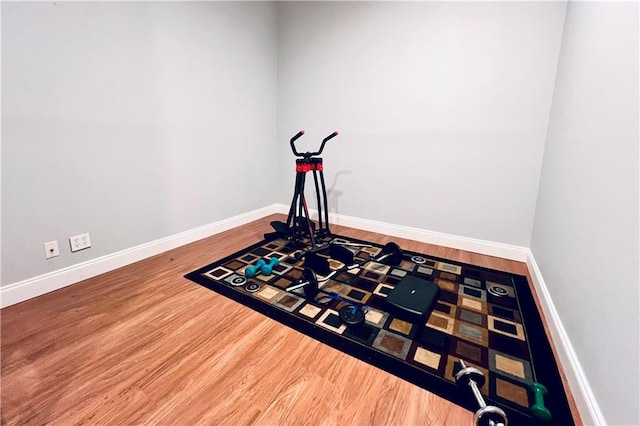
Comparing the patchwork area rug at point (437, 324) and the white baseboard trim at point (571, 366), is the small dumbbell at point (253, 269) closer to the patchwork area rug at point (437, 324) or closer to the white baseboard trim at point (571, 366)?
the patchwork area rug at point (437, 324)

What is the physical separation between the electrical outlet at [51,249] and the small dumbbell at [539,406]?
111 inches

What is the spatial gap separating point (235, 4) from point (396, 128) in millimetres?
2059

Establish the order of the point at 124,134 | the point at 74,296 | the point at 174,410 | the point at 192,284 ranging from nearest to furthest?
the point at 174,410 < the point at 74,296 < the point at 192,284 < the point at 124,134

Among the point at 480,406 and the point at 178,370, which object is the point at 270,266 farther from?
the point at 480,406

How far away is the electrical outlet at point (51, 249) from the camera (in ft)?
6.47

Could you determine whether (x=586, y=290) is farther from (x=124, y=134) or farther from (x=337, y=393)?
(x=124, y=134)

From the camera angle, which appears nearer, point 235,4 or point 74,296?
point 74,296

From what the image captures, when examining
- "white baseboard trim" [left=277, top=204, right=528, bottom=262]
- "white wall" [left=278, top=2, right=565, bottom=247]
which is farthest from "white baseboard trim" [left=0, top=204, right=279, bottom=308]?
"white wall" [left=278, top=2, right=565, bottom=247]

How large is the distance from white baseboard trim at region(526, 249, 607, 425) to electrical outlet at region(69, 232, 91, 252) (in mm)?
2981

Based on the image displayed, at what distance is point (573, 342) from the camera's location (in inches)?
53.7

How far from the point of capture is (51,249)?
1.99 m

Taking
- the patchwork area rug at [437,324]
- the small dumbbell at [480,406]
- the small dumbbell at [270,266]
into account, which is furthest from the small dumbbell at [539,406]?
the small dumbbell at [270,266]

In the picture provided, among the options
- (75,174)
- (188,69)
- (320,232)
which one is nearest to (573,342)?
(320,232)

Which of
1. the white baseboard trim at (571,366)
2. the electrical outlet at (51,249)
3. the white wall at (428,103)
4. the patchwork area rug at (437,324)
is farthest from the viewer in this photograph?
the white wall at (428,103)
